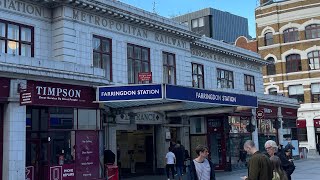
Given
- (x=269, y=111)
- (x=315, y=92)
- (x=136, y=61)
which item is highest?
(x=315, y=92)

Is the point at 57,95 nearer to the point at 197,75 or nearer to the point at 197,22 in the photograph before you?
the point at 197,75

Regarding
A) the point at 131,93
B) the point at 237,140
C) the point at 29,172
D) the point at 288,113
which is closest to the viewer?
the point at 29,172

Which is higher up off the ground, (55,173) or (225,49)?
(225,49)

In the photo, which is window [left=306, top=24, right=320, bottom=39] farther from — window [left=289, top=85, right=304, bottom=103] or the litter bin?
the litter bin

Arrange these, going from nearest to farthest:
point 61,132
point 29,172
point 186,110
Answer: point 29,172 < point 61,132 < point 186,110

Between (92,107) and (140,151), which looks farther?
(140,151)

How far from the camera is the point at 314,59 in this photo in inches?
1832

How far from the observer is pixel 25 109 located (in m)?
15.4

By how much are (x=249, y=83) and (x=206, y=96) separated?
1583 cm

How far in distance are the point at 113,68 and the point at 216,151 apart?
32.1 ft

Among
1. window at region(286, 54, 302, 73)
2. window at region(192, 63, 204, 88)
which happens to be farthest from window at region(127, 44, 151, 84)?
window at region(286, 54, 302, 73)

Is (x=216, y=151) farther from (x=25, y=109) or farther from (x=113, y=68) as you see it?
(x=25, y=109)

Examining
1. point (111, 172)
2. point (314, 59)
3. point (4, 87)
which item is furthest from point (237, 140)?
point (314, 59)

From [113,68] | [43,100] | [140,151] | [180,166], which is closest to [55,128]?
[43,100]
